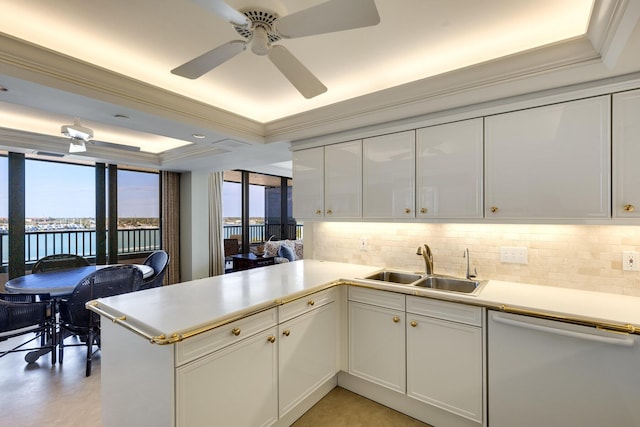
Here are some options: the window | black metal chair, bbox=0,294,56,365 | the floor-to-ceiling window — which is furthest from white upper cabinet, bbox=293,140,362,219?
the window

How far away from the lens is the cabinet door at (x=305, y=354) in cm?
197

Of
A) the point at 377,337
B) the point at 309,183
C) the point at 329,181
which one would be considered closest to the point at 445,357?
the point at 377,337

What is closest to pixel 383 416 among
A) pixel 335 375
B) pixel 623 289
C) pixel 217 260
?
pixel 335 375

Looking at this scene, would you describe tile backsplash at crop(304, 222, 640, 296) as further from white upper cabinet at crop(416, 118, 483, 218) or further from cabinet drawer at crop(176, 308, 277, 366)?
cabinet drawer at crop(176, 308, 277, 366)

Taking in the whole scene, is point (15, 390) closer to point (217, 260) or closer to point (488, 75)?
point (217, 260)

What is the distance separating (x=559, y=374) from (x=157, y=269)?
4.44 metres

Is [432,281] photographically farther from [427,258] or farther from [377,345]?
[377,345]

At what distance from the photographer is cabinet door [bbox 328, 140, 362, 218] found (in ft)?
9.21

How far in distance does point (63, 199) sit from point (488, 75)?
6.15m

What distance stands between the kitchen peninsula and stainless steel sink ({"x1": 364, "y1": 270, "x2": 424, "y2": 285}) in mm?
242

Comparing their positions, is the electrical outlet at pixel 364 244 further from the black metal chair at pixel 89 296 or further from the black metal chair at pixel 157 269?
the black metal chair at pixel 157 269

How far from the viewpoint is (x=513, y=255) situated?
7.48 ft

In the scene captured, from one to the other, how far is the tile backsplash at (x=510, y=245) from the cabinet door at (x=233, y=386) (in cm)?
148

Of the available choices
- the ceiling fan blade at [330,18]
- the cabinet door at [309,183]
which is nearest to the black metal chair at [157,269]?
the cabinet door at [309,183]
